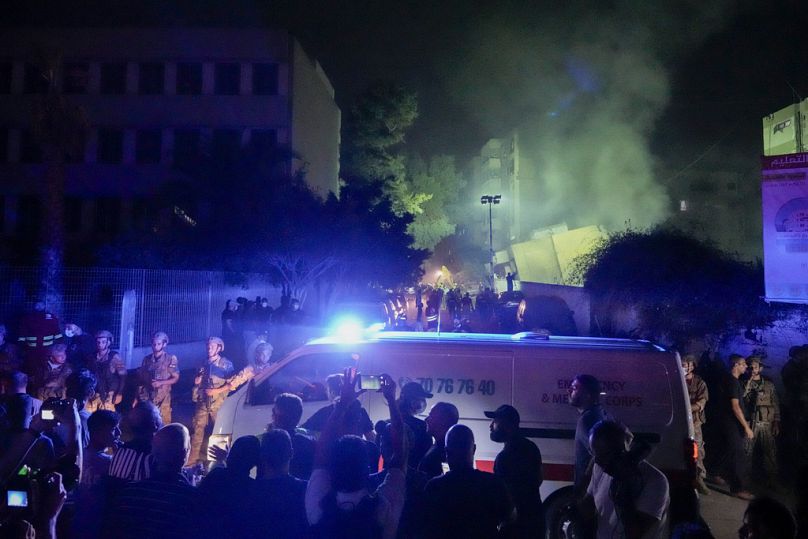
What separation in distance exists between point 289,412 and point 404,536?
129cm

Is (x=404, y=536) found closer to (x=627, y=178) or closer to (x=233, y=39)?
(x=233, y=39)

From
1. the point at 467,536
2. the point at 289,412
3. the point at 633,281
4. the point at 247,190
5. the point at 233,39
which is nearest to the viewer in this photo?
the point at 467,536

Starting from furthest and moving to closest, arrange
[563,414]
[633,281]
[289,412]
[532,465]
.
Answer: [633,281]
[563,414]
[289,412]
[532,465]

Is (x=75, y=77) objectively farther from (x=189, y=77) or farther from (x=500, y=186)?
(x=500, y=186)

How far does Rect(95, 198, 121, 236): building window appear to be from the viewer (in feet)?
97.0

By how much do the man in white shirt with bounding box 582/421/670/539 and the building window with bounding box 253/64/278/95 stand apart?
2971cm

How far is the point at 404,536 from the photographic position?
10.4ft

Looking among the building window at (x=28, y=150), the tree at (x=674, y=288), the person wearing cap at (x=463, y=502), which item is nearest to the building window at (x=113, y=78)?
the building window at (x=28, y=150)

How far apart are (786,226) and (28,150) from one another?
109 feet

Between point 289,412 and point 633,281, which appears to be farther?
Answer: point 633,281

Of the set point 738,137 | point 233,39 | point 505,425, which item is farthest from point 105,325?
point 738,137

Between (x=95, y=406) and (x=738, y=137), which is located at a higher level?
(x=738, y=137)

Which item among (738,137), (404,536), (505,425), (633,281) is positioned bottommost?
(404,536)

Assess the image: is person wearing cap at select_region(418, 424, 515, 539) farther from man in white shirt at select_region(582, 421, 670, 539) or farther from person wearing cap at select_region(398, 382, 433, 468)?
person wearing cap at select_region(398, 382, 433, 468)
